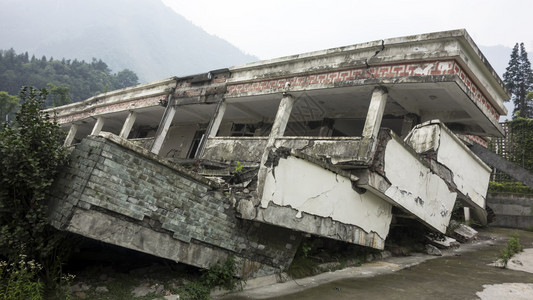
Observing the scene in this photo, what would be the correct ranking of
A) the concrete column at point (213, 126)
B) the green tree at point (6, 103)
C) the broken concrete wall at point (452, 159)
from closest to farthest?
the broken concrete wall at point (452, 159), the concrete column at point (213, 126), the green tree at point (6, 103)

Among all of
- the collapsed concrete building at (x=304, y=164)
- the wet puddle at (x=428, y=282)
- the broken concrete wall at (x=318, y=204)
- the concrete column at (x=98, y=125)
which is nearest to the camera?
the collapsed concrete building at (x=304, y=164)

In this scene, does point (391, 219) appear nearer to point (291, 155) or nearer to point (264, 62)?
point (291, 155)

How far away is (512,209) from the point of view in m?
10.7

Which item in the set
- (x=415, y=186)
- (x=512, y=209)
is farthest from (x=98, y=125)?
(x=512, y=209)

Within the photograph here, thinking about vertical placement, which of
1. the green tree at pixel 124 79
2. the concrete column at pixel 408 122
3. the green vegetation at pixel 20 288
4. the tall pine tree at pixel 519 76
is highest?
the green tree at pixel 124 79

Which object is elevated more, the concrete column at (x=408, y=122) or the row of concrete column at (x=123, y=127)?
the concrete column at (x=408, y=122)

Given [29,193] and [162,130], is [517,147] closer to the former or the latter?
[162,130]

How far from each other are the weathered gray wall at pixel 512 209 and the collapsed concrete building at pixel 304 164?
1084 millimetres

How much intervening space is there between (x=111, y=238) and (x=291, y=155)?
7.75 ft

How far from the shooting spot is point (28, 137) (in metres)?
3.67

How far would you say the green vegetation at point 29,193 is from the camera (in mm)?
3463

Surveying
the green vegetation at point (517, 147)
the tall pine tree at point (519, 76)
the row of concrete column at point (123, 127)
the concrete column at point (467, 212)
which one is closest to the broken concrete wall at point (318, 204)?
the concrete column at point (467, 212)

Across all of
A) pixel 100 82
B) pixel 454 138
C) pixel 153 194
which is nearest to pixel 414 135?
pixel 454 138

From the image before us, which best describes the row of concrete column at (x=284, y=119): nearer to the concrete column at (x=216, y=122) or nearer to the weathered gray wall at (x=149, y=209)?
the concrete column at (x=216, y=122)
